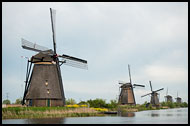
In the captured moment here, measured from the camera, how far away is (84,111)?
2938 cm

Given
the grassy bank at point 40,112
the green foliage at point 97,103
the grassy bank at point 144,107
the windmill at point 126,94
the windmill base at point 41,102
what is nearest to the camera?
the grassy bank at point 40,112

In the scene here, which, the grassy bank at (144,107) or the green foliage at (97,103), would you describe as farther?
the grassy bank at (144,107)

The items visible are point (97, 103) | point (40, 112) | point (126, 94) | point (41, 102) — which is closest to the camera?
point (40, 112)

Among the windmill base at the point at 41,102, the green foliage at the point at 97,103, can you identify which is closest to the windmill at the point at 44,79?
the windmill base at the point at 41,102

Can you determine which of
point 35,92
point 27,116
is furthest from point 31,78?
point 27,116

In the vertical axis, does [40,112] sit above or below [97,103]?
above

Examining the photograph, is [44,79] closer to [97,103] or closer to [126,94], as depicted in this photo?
[97,103]

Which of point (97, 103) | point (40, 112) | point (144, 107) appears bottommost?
point (144, 107)

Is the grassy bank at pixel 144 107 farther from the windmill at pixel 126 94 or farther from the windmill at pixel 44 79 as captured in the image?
the windmill at pixel 44 79

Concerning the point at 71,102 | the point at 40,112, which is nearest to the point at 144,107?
the point at 71,102

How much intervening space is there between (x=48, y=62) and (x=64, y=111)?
5.68 meters

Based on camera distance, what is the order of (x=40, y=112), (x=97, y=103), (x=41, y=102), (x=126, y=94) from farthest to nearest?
(x=126, y=94)
(x=97, y=103)
(x=41, y=102)
(x=40, y=112)

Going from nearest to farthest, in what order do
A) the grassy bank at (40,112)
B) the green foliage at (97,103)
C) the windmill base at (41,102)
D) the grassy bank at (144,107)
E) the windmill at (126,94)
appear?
1. the grassy bank at (40,112)
2. the windmill base at (41,102)
3. the green foliage at (97,103)
4. the grassy bank at (144,107)
5. the windmill at (126,94)

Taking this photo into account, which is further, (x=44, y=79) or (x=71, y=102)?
(x=71, y=102)
